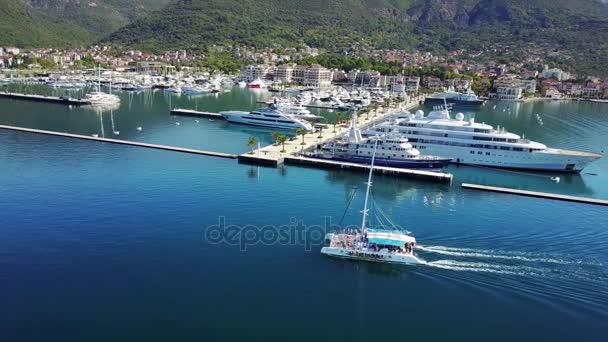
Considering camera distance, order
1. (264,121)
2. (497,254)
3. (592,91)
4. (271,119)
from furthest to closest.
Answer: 1. (592,91)
2. (264,121)
3. (271,119)
4. (497,254)

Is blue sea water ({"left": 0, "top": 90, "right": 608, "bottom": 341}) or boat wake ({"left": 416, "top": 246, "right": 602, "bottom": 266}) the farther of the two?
boat wake ({"left": 416, "top": 246, "right": 602, "bottom": 266})

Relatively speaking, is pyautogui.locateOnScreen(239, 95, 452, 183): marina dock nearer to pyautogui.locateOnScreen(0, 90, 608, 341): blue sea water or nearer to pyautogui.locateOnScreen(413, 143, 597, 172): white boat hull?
pyautogui.locateOnScreen(0, 90, 608, 341): blue sea water

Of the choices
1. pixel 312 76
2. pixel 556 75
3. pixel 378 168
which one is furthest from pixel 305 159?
pixel 556 75

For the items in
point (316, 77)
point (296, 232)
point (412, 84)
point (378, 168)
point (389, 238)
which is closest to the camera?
point (389, 238)

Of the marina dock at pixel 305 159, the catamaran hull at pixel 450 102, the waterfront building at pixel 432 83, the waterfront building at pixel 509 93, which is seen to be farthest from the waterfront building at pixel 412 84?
the marina dock at pixel 305 159

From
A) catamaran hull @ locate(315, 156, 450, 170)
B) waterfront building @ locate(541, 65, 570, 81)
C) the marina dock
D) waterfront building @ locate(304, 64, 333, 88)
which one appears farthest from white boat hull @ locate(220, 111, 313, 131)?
waterfront building @ locate(541, 65, 570, 81)

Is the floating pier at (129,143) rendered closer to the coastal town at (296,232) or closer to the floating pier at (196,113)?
the coastal town at (296,232)

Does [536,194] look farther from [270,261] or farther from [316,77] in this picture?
[316,77]
